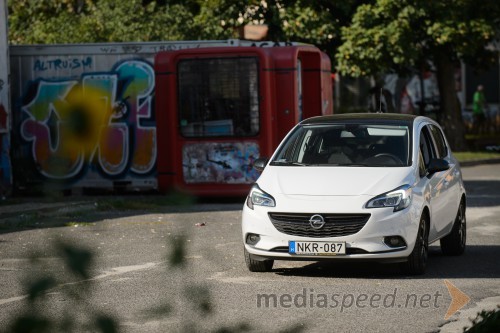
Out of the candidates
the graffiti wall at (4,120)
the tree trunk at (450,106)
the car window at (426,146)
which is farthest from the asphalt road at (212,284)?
the tree trunk at (450,106)

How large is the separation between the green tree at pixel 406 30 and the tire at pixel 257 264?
61.2ft

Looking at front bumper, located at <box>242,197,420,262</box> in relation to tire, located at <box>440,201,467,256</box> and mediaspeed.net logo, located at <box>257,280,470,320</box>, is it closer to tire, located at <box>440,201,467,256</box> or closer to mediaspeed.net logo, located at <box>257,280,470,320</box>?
mediaspeed.net logo, located at <box>257,280,470,320</box>

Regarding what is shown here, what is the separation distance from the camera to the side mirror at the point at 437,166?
11094mm

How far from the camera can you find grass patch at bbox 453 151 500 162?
2964 cm

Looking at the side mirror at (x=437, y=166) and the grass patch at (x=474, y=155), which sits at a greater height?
the side mirror at (x=437, y=166)

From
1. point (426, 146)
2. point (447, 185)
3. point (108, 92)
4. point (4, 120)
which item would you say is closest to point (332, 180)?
point (426, 146)

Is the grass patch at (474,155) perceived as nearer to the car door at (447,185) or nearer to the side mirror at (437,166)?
the car door at (447,185)

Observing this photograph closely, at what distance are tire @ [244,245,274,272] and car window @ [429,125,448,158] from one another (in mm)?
2338

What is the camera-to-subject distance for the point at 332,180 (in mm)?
10531

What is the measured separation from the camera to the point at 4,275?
34.5 feet

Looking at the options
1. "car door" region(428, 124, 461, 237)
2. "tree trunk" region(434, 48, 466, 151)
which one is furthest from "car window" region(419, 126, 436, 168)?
"tree trunk" region(434, 48, 466, 151)

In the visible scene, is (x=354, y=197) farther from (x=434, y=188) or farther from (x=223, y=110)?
(x=223, y=110)

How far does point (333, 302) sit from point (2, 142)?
1253cm

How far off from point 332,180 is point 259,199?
68cm
